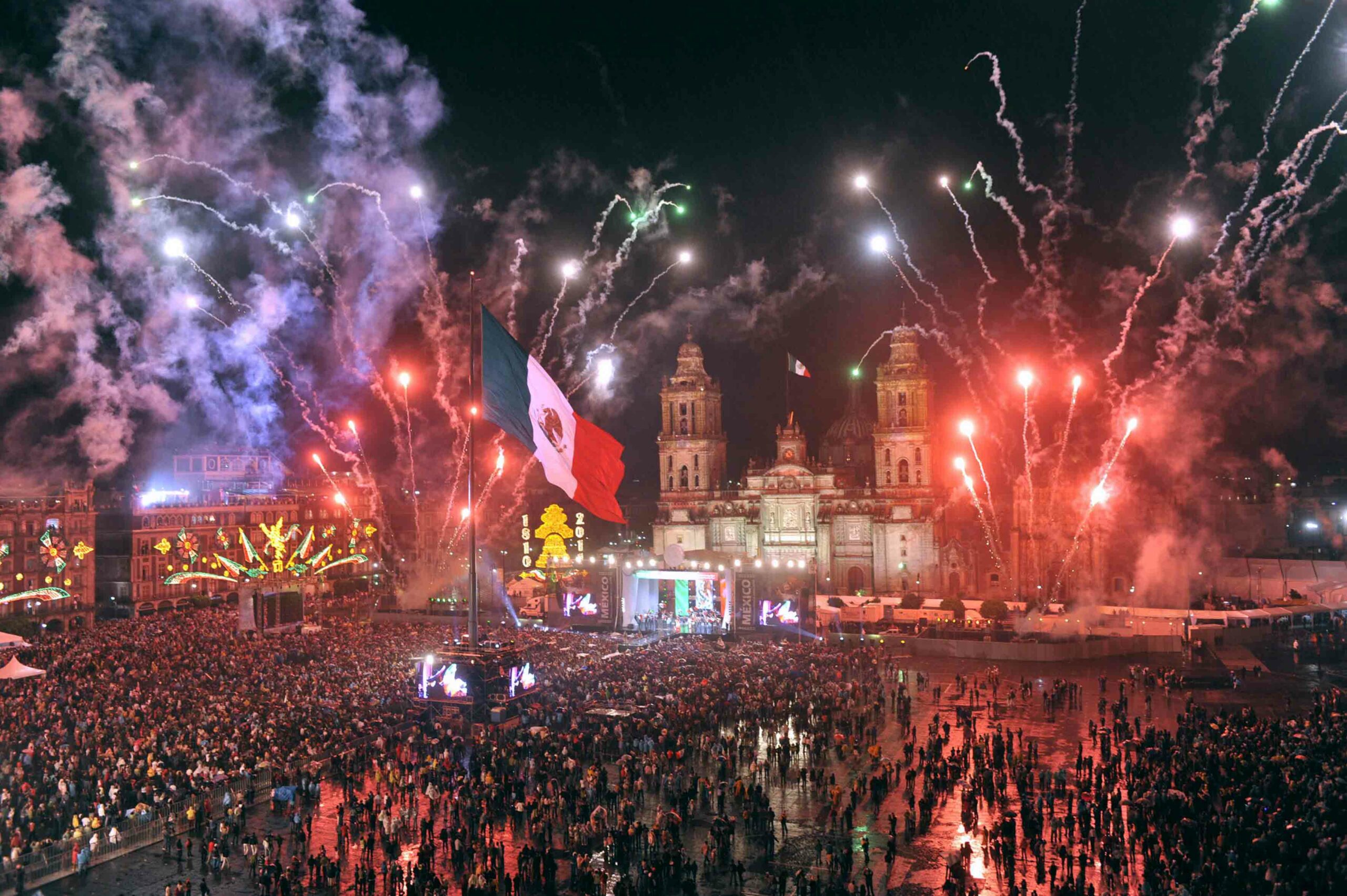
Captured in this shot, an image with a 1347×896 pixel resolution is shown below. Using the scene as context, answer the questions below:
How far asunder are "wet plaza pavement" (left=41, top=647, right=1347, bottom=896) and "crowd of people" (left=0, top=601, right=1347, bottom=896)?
0.40ft

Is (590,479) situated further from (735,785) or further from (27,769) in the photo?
(27,769)

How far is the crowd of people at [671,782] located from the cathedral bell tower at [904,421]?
3580cm

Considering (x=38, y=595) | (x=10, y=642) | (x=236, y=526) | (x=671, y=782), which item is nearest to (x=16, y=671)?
(x=10, y=642)

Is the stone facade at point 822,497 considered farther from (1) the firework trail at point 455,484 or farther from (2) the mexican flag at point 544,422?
(2) the mexican flag at point 544,422

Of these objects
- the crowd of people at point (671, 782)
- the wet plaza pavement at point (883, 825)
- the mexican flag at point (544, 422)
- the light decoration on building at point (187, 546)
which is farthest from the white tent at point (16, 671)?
the light decoration on building at point (187, 546)

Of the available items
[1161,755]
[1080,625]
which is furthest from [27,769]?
[1080,625]

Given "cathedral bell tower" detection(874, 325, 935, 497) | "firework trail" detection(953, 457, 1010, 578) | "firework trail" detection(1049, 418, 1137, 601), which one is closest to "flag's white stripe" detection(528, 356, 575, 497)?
"firework trail" detection(953, 457, 1010, 578)

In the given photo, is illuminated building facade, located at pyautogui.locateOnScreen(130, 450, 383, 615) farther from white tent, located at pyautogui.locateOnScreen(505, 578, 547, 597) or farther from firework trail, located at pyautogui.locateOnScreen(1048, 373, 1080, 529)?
firework trail, located at pyautogui.locateOnScreen(1048, 373, 1080, 529)

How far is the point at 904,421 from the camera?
71.6 meters

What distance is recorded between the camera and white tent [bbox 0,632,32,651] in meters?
36.6

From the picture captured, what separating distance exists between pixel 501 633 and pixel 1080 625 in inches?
1071

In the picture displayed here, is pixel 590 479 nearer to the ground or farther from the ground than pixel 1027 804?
farther from the ground

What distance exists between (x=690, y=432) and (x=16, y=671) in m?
52.9

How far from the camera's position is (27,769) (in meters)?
23.6
